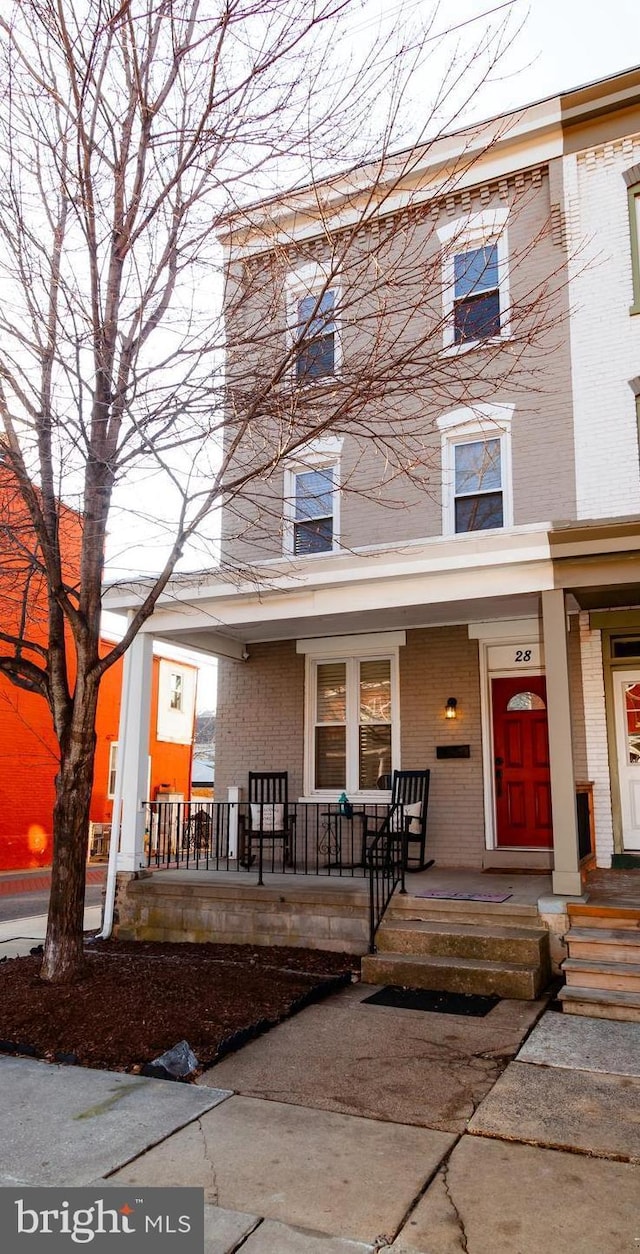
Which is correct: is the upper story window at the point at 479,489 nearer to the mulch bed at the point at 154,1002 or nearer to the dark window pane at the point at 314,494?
the dark window pane at the point at 314,494

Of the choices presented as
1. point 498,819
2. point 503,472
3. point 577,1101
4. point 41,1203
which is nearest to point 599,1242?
point 577,1101

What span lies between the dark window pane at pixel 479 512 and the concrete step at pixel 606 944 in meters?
5.08

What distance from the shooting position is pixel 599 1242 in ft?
9.75

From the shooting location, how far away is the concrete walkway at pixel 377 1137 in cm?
311

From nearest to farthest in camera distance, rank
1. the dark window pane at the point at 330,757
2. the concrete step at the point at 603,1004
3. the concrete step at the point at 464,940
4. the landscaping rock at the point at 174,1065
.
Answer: the landscaping rock at the point at 174,1065 → the concrete step at the point at 603,1004 → the concrete step at the point at 464,940 → the dark window pane at the point at 330,757

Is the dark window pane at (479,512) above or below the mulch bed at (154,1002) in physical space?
above

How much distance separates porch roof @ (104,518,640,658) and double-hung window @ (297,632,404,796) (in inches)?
21.6

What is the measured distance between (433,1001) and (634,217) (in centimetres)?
912

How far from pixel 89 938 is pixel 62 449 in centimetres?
539

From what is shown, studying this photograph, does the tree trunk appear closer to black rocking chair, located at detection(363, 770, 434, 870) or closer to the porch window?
black rocking chair, located at detection(363, 770, 434, 870)

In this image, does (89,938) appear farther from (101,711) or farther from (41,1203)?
(101,711)

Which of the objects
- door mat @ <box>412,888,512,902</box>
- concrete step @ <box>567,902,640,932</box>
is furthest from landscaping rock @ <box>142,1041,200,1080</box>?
concrete step @ <box>567,902,640,932</box>

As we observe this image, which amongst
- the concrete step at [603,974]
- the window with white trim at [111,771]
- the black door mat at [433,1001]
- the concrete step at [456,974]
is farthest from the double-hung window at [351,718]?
the window with white trim at [111,771]

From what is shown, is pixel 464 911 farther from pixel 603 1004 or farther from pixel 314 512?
pixel 314 512
